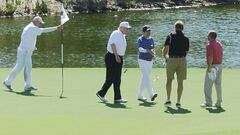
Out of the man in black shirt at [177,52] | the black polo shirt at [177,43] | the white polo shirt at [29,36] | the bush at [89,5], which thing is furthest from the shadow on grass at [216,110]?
the bush at [89,5]

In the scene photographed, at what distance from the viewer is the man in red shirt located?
14344mm

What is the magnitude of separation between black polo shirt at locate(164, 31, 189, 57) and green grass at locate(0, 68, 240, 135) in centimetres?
132

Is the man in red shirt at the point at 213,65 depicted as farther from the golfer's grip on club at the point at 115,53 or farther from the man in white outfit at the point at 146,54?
the golfer's grip on club at the point at 115,53

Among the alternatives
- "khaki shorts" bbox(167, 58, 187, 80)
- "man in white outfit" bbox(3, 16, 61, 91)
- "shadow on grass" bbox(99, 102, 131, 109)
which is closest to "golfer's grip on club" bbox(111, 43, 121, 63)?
"shadow on grass" bbox(99, 102, 131, 109)

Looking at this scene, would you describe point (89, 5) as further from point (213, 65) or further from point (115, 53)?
point (213, 65)

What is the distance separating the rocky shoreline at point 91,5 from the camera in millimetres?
84312

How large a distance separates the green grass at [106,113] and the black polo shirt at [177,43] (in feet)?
4.33

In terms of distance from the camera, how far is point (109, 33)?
6109cm

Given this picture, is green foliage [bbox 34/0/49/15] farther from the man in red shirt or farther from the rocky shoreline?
the man in red shirt

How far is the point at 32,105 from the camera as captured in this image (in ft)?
49.0

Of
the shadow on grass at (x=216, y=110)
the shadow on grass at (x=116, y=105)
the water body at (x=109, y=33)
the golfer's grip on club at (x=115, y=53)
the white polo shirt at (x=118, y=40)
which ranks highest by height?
the white polo shirt at (x=118, y=40)

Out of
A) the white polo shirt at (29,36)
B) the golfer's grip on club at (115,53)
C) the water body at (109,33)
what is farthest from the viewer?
the water body at (109,33)

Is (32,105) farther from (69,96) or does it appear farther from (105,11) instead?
(105,11)

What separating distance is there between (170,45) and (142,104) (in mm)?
1724
